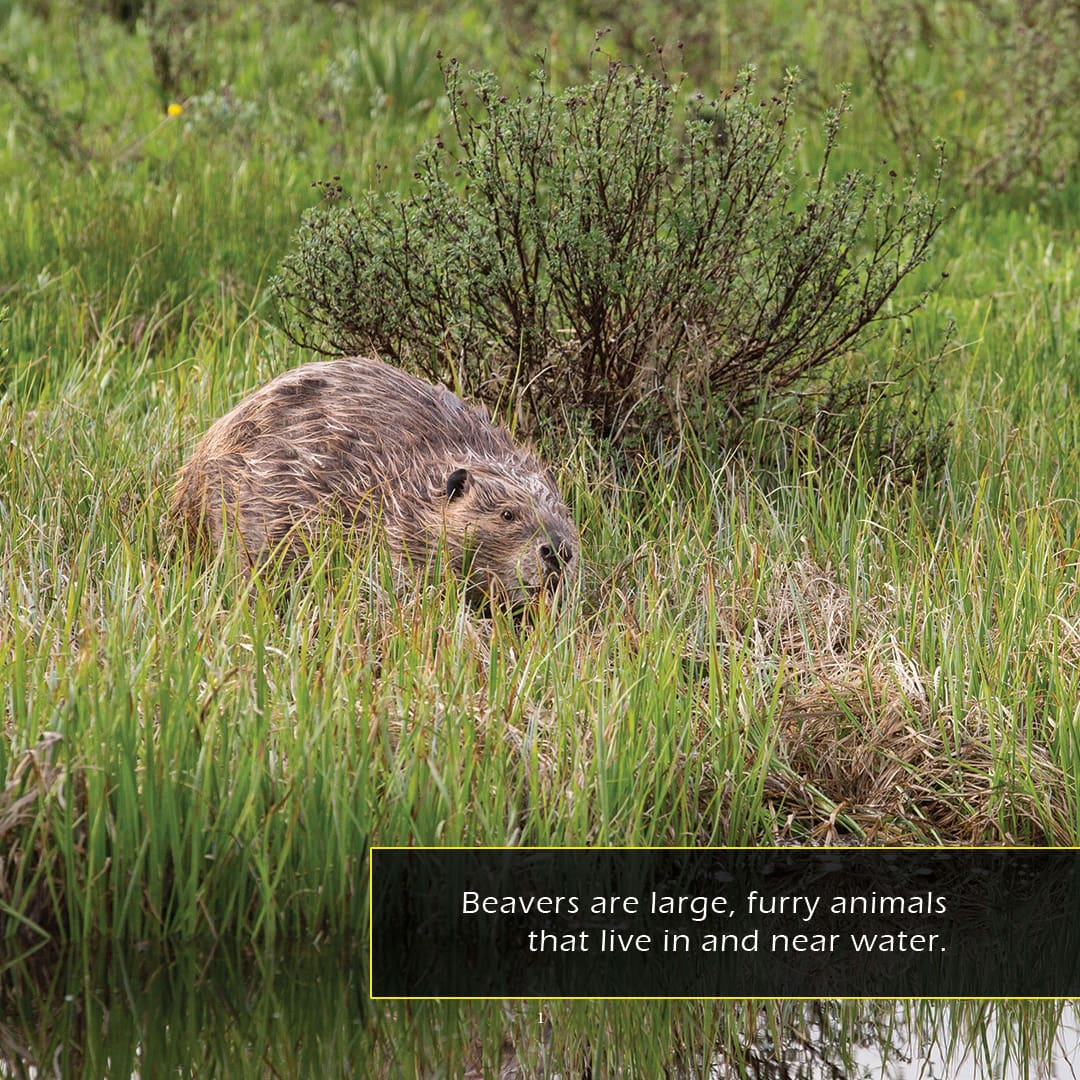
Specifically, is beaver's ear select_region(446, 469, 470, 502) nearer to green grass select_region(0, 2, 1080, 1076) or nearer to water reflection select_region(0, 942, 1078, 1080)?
green grass select_region(0, 2, 1080, 1076)

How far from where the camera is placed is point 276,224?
6.54 m

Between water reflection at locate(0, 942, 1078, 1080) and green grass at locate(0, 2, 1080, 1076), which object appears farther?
green grass at locate(0, 2, 1080, 1076)

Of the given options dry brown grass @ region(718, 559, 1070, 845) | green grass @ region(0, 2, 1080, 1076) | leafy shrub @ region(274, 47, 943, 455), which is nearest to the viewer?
green grass @ region(0, 2, 1080, 1076)

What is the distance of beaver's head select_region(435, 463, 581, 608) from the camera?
13.0ft

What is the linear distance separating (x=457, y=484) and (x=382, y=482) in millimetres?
212

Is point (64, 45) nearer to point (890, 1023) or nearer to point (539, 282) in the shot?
point (539, 282)

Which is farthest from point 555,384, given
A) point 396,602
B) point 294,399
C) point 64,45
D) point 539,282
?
point 64,45

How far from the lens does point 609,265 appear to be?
475cm

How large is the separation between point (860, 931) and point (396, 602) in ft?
4.17

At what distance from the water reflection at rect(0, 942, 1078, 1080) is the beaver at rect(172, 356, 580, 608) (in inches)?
46.0

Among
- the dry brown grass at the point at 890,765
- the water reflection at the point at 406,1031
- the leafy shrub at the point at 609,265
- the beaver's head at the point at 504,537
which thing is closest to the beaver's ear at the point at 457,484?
the beaver's head at the point at 504,537

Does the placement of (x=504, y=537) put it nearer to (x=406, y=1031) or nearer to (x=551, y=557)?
(x=551, y=557)

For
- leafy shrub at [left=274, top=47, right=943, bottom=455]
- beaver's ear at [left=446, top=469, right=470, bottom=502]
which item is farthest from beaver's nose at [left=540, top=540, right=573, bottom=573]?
leafy shrub at [left=274, top=47, right=943, bottom=455]

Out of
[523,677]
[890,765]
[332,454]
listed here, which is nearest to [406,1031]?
[523,677]
